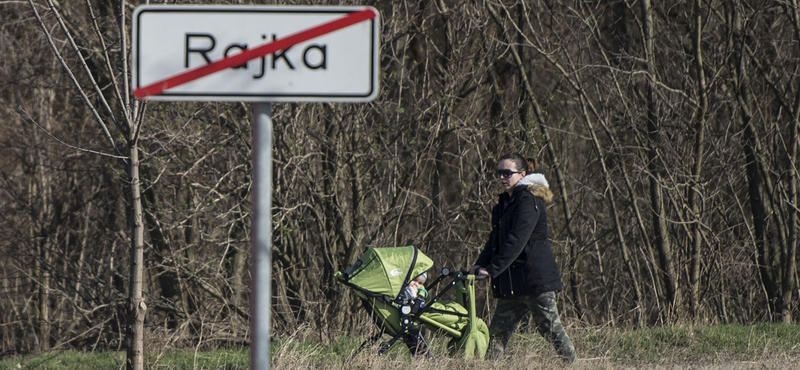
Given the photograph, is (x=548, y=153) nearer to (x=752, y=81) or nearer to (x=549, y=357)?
(x=752, y=81)

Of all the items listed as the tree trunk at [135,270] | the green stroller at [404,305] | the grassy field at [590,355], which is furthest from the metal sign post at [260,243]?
the green stroller at [404,305]

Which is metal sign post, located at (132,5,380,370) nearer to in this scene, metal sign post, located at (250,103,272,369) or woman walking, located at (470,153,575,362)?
metal sign post, located at (250,103,272,369)

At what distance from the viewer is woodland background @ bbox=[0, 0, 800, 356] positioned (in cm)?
991

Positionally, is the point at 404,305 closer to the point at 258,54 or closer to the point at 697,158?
the point at 258,54

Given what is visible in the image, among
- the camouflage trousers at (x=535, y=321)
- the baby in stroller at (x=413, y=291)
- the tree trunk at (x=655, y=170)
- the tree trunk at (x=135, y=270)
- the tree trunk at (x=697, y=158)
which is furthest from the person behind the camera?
the tree trunk at (x=655, y=170)

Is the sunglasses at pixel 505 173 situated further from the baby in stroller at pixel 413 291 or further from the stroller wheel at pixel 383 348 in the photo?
the stroller wheel at pixel 383 348

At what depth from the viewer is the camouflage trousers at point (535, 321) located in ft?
20.4

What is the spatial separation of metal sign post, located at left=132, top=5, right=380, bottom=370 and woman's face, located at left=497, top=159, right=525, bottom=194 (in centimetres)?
386

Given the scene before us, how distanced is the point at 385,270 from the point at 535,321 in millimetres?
1107

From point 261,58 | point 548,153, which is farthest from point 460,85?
point 261,58

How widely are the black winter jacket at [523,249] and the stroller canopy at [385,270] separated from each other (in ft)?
1.69

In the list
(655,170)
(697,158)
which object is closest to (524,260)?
(655,170)

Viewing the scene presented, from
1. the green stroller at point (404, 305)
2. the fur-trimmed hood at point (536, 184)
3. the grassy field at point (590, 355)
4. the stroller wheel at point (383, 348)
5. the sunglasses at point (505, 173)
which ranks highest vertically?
the sunglasses at point (505, 173)

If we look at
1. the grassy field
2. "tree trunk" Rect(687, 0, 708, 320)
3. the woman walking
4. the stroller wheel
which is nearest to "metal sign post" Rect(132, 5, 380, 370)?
the grassy field
